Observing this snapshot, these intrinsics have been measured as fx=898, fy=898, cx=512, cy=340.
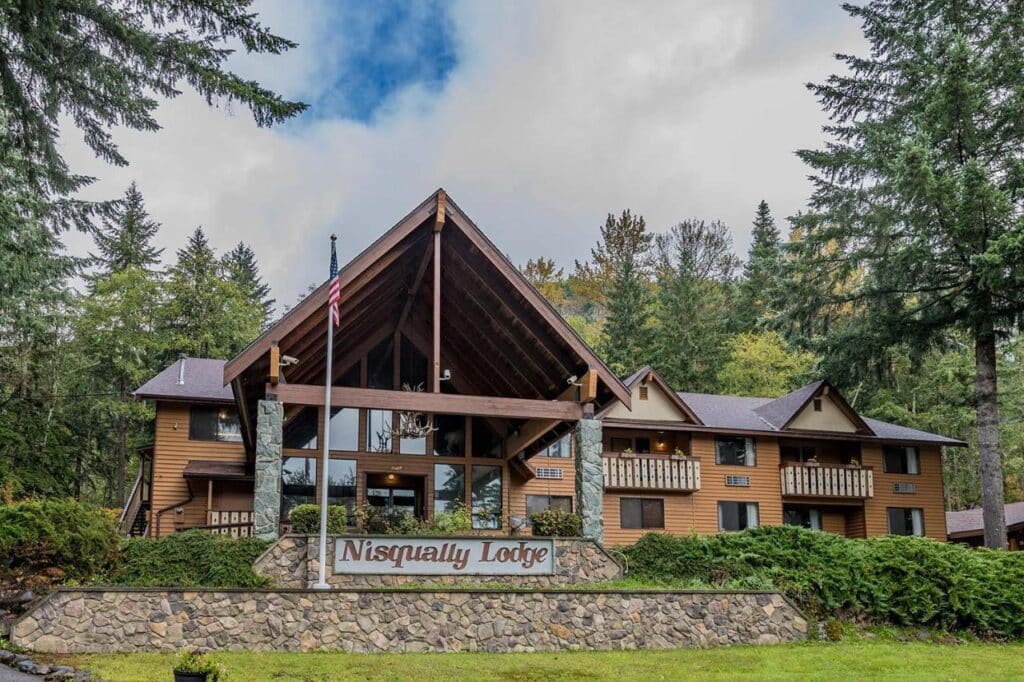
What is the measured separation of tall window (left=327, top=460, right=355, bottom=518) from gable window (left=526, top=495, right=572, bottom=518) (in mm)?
5893

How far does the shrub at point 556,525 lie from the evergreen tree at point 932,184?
11.4m

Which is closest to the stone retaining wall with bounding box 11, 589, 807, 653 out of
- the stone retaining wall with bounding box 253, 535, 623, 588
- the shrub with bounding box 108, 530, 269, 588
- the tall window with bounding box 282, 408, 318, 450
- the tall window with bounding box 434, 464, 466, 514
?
the shrub with bounding box 108, 530, 269, 588

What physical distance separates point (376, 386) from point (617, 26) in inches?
406

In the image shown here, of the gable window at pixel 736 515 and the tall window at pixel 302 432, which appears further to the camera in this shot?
the gable window at pixel 736 515

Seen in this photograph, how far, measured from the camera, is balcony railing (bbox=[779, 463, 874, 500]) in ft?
85.4

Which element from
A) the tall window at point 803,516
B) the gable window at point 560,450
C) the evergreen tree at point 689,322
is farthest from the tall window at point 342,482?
the evergreen tree at point 689,322

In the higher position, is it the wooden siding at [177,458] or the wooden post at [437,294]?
the wooden post at [437,294]

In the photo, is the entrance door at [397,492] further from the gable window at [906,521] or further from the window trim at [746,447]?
the gable window at [906,521]

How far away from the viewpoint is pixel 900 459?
28.0 meters

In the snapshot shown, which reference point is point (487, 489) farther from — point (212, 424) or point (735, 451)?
point (735, 451)

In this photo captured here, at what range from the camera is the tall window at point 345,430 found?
785 inches

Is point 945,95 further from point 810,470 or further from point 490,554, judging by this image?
point 490,554

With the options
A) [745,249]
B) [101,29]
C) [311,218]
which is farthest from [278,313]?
[101,29]

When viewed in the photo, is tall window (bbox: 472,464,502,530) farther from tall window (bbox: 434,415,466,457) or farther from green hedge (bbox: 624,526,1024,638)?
green hedge (bbox: 624,526,1024,638)
